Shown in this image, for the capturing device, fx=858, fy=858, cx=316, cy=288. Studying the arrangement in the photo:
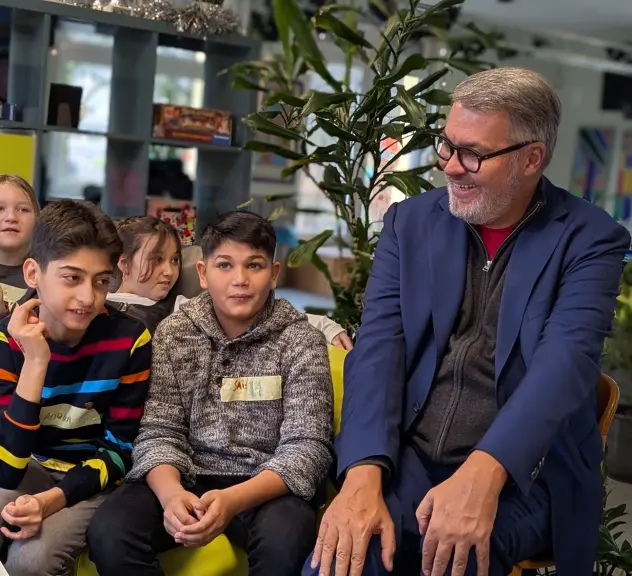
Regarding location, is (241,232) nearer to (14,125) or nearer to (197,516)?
(197,516)

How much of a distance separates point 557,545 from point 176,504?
764mm

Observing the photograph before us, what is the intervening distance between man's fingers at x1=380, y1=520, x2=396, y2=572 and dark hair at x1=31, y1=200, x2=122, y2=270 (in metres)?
0.82

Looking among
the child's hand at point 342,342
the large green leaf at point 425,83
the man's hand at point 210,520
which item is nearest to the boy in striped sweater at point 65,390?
the man's hand at point 210,520

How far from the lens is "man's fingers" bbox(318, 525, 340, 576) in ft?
5.09

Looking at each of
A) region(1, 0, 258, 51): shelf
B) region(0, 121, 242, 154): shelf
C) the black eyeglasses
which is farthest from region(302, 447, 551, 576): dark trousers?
region(1, 0, 258, 51): shelf

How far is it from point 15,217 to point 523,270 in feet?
4.86

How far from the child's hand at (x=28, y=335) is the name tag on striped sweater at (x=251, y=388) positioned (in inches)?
16.0

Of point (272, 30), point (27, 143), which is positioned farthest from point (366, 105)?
point (272, 30)

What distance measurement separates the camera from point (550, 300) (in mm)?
1736

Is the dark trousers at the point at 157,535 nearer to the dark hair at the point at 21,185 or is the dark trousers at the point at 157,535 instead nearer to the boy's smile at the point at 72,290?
the boy's smile at the point at 72,290

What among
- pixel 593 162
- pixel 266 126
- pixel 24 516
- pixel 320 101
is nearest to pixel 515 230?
pixel 320 101

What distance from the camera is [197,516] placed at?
1.70 meters

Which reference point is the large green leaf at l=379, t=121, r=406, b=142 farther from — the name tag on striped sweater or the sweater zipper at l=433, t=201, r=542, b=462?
the name tag on striped sweater

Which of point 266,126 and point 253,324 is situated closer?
point 253,324
